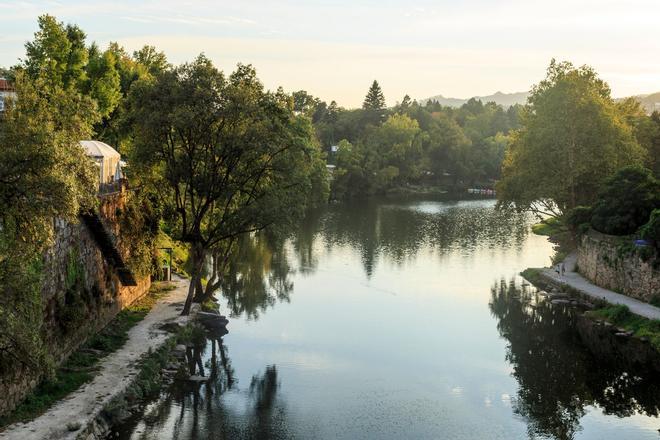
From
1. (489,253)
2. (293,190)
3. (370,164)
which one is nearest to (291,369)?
(293,190)

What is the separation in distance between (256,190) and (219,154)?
384 centimetres

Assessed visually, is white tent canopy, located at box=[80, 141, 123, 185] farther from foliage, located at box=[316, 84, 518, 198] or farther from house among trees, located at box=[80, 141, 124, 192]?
foliage, located at box=[316, 84, 518, 198]

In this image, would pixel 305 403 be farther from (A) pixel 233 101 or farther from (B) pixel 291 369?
(A) pixel 233 101

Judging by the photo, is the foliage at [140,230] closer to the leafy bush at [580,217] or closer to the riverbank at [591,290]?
the riverbank at [591,290]

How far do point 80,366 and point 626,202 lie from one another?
1528 inches

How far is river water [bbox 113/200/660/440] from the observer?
28.2 meters

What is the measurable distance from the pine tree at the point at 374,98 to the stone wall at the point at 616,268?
124 m

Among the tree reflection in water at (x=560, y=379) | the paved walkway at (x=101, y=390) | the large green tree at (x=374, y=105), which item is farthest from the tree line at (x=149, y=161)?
the large green tree at (x=374, y=105)

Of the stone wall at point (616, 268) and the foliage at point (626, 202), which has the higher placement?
the foliage at point (626, 202)

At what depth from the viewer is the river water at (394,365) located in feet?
92.6

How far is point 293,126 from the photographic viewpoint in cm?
4125

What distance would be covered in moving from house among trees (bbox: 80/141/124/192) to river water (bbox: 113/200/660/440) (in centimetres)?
1034

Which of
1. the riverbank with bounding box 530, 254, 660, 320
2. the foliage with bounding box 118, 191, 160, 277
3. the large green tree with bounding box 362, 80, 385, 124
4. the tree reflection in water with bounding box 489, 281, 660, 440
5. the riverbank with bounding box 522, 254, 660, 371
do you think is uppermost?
the large green tree with bounding box 362, 80, 385, 124

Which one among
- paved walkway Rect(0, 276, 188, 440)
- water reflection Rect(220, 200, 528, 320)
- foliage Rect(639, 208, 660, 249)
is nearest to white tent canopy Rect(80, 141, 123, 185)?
paved walkway Rect(0, 276, 188, 440)
